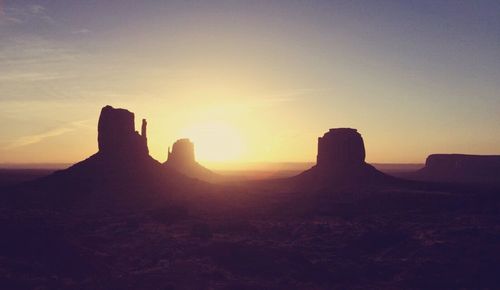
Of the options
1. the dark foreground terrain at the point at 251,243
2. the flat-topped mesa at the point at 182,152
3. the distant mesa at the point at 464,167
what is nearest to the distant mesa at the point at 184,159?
the flat-topped mesa at the point at 182,152

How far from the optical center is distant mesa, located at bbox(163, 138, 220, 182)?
454 ft

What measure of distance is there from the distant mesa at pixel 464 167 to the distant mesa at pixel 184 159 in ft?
241

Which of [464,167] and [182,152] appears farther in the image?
[464,167]

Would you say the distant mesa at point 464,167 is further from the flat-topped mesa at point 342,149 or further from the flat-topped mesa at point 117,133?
the flat-topped mesa at point 117,133

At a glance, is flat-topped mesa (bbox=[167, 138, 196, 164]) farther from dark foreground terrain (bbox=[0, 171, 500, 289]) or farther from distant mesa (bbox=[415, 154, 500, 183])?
distant mesa (bbox=[415, 154, 500, 183])

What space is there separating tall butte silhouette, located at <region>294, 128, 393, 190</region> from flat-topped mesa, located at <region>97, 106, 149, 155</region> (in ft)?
128

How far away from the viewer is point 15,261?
46500mm

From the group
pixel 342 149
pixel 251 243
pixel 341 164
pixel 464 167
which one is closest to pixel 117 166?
pixel 251 243

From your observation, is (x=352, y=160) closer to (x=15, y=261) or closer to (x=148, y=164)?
(x=148, y=164)

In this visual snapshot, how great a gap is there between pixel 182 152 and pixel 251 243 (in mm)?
90539

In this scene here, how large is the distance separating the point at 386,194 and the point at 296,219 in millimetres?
20143

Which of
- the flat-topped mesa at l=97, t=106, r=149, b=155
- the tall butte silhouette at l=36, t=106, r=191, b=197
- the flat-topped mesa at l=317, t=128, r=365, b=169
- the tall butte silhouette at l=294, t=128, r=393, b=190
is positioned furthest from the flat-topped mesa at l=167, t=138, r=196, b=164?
the flat-topped mesa at l=97, t=106, r=149, b=155

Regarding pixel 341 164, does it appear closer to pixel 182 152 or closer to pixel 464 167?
pixel 182 152

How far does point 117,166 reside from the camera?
83.8 meters
